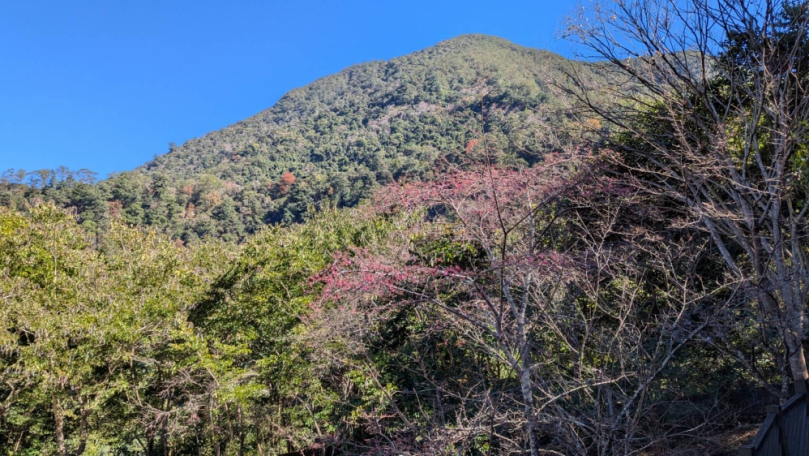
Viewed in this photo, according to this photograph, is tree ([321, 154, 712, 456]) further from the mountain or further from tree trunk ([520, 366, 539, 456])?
the mountain

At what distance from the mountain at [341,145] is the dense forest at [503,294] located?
0.46ft

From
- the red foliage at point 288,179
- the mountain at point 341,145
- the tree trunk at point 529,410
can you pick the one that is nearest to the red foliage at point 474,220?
the mountain at point 341,145

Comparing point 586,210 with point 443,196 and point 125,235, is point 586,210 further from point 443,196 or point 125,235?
point 125,235

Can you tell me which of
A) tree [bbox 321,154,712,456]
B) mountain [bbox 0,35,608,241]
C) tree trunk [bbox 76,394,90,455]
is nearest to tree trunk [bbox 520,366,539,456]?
tree [bbox 321,154,712,456]

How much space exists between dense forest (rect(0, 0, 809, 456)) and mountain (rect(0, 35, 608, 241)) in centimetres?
14

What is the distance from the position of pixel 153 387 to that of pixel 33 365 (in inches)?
172

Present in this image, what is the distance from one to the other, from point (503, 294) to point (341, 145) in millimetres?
84580

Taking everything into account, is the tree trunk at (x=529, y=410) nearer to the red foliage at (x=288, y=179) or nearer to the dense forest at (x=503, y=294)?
the dense forest at (x=503, y=294)

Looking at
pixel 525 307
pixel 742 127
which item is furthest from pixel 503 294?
pixel 742 127

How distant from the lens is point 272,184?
240 feet

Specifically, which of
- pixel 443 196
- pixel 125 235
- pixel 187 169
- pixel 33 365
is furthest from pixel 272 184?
pixel 443 196

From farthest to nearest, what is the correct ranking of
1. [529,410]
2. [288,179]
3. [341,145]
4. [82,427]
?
[341,145] → [288,179] → [82,427] → [529,410]

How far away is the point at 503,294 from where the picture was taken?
3.93 m

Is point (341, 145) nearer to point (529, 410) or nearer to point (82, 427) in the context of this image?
point (82, 427)
